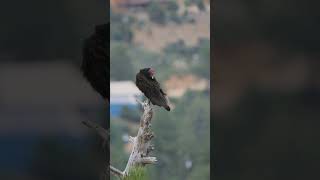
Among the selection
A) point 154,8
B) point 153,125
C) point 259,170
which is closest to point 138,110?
point 153,125

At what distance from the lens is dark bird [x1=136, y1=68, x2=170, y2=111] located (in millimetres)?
2578

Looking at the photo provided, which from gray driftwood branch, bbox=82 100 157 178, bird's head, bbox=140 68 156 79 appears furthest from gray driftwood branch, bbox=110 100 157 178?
bird's head, bbox=140 68 156 79

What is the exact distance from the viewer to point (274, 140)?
254cm

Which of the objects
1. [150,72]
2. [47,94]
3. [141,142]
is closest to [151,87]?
[150,72]

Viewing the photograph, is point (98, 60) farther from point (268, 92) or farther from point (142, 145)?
point (268, 92)

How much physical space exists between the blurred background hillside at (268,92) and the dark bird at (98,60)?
23.1 inches

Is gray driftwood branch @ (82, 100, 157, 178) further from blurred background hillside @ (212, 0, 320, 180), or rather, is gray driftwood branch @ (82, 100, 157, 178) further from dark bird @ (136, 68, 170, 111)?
blurred background hillside @ (212, 0, 320, 180)

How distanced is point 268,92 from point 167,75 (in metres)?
0.55

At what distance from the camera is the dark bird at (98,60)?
2574 mm

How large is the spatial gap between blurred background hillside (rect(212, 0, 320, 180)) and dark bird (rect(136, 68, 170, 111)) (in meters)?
0.28

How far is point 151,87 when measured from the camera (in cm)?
259

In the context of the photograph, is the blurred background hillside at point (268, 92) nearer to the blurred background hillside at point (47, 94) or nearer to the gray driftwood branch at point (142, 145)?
the gray driftwood branch at point (142, 145)

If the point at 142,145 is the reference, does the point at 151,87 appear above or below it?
above

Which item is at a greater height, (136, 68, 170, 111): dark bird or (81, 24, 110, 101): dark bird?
(81, 24, 110, 101): dark bird
